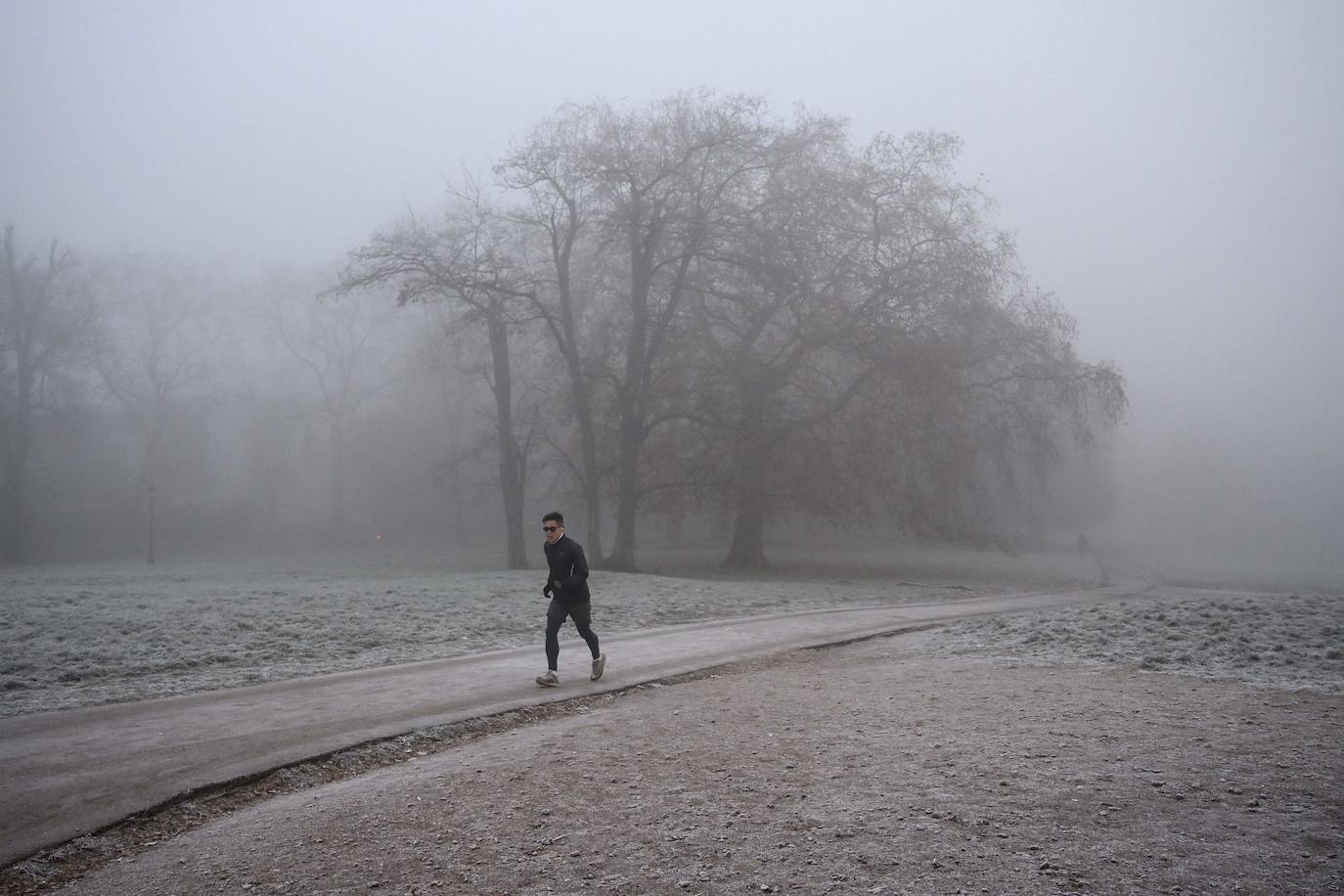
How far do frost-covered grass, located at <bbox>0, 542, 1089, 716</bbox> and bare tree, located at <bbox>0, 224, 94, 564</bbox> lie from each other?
2092cm

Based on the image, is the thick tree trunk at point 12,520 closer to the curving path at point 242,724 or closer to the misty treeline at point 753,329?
the misty treeline at point 753,329

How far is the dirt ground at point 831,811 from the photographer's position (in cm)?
468

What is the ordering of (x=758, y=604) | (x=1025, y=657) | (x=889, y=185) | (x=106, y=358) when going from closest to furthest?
1. (x=1025, y=657)
2. (x=758, y=604)
3. (x=889, y=185)
4. (x=106, y=358)

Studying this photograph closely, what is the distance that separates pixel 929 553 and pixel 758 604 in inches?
1074

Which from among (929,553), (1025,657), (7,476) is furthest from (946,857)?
(7,476)

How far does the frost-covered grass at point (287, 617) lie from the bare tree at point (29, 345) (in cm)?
2092

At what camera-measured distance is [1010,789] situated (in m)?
5.82

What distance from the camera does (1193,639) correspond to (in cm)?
1166

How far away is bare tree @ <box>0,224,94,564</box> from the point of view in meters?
44.5

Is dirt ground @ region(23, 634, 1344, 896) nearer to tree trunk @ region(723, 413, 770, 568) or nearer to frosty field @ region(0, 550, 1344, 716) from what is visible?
frosty field @ region(0, 550, 1344, 716)

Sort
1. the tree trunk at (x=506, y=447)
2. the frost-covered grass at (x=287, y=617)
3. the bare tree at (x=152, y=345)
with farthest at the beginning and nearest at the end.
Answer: the bare tree at (x=152, y=345) → the tree trunk at (x=506, y=447) → the frost-covered grass at (x=287, y=617)

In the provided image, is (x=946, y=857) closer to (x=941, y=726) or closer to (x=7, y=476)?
(x=941, y=726)

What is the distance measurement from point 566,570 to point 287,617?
708 cm

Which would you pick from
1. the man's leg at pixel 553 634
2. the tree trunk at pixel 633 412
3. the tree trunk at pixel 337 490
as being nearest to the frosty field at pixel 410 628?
the man's leg at pixel 553 634
